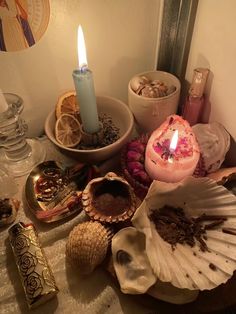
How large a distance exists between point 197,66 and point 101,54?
20cm

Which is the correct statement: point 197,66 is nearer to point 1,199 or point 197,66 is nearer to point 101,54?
point 101,54

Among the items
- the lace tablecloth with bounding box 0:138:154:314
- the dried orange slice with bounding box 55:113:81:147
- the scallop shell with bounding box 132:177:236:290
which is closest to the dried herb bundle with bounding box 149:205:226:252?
the scallop shell with bounding box 132:177:236:290

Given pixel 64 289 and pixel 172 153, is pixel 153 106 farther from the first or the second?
pixel 64 289

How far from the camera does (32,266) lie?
1.34ft

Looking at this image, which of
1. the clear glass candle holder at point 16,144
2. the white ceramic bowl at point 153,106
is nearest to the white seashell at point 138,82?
the white ceramic bowl at point 153,106

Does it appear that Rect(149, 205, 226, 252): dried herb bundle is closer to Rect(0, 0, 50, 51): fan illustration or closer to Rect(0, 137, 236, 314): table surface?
Rect(0, 137, 236, 314): table surface

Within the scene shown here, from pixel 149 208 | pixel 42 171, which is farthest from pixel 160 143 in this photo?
pixel 42 171

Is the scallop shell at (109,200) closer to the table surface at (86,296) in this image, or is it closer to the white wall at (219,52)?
the table surface at (86,296)

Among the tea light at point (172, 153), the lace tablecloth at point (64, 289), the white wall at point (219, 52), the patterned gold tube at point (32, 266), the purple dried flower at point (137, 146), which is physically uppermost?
the white wall at point (219, 52)

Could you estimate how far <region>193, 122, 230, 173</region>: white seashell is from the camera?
521 millimetres

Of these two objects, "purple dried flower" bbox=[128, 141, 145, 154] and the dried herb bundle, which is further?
"purple dried flower" bbox=[128, 141, 145, 154]

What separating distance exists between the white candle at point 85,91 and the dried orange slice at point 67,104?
7 centimetres

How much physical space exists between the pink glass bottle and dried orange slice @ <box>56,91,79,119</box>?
0.23 m

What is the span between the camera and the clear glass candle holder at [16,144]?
52cm
